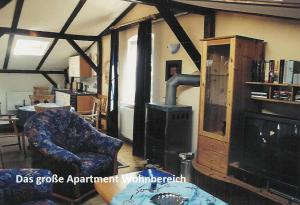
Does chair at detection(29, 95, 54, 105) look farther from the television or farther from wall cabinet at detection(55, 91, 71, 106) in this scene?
the television

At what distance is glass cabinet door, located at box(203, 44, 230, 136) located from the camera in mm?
2984

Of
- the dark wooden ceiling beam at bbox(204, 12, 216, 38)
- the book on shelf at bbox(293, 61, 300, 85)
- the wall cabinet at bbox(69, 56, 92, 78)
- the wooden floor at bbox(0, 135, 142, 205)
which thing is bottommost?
the wooden floor at bbox(0, 135, 142, 205)

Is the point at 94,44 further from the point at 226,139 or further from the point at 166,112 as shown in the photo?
the point at 226,139

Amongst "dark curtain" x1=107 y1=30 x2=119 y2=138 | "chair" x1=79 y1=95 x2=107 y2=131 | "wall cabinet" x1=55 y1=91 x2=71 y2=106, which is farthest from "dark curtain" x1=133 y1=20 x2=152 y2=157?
"wall cabinet" x1=55 y1=91 x2=71 y2=106

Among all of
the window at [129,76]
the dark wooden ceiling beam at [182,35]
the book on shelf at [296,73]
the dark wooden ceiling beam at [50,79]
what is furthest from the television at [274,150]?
the dark wooden ceiling beam at [50,79]

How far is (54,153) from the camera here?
106 inches

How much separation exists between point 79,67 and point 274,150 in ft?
17.8

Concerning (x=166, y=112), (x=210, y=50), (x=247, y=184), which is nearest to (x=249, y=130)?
(x=247, y=184)

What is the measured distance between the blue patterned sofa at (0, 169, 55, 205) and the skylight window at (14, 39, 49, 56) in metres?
5.03

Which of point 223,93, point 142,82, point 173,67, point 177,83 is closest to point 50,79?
point 142,82

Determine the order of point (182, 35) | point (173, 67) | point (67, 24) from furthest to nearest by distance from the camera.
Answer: point (67, 24)
point (173, 67)
point (182, 35)

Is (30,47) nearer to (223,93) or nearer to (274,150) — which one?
(223,93)

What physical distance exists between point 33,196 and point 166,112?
2.03m

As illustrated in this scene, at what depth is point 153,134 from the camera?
3.98 meters
